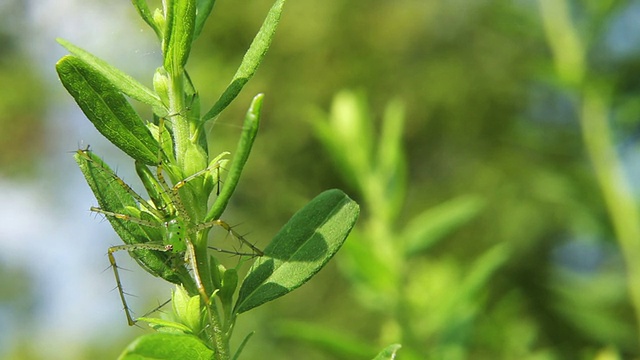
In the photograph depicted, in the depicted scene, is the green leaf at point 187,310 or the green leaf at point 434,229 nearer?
the green leaf at point 187,310

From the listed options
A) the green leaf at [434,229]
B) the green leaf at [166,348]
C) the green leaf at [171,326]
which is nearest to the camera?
the green leaf at [166,348]

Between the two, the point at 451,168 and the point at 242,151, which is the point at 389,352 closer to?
the point at 242,151

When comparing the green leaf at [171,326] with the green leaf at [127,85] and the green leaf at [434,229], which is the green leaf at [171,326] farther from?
the green leaf at [434,229]

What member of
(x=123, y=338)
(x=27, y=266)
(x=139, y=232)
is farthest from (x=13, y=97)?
(x=139, y=232)

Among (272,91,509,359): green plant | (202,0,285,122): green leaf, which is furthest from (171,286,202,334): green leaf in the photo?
(272,91,509,359): green plant

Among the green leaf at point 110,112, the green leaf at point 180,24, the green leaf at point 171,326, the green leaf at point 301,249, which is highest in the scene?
the green leaf at point 180,24

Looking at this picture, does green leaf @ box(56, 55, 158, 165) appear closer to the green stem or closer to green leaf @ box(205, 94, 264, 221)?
green leaf @ box(205, 94, 264, 221)

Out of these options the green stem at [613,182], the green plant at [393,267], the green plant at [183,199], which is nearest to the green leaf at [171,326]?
the green plant at [183,199]

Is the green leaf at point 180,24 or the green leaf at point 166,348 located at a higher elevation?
the green leaf at point 180,24

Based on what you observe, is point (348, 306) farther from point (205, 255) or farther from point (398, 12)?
point (205, 255)
